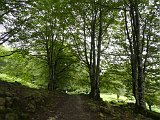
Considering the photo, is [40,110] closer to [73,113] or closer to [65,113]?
[65,113]

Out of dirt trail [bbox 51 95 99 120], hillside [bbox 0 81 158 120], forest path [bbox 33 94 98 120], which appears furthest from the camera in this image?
dirt trail [bbox 51 95 99 120]

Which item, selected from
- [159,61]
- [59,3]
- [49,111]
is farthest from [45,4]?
[159,61]

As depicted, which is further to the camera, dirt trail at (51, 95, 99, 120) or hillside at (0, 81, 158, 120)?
dirt trail at (51, 95, 99, 120)

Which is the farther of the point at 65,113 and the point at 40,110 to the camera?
the point at 65,113

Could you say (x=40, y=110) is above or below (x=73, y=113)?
above

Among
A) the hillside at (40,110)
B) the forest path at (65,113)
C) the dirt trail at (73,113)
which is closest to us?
the hillside at (40,110)

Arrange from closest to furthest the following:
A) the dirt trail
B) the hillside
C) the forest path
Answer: the hillside → the forest path → the dirt trail

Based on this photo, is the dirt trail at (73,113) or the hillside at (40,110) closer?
the hillside at (40,110)

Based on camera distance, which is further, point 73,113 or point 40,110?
point 73,113

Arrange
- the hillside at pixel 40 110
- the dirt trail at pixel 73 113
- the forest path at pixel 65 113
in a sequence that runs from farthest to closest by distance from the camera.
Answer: the dirt trail at pixel 73 113
the forest path at pixel 65 113
the hillside at pixel 40 110

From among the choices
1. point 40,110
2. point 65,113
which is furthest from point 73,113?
point 40,110

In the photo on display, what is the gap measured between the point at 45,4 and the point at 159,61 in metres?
12.0

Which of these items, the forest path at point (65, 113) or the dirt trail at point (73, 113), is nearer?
the forest path at point (65, 113)

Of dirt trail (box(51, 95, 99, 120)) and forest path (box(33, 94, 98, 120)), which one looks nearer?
forest path (box(33, 94, 98, 120))
